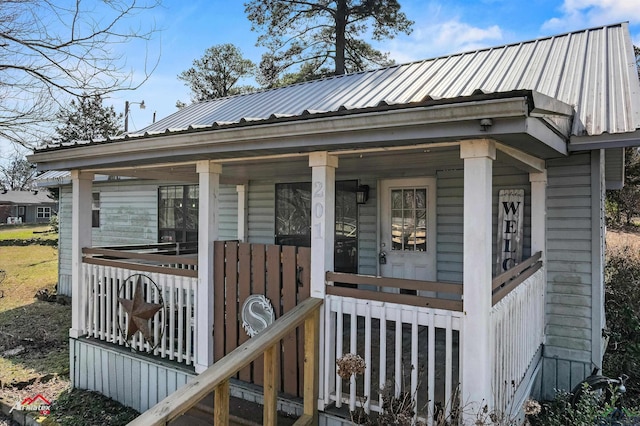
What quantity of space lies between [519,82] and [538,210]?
176 centimetres

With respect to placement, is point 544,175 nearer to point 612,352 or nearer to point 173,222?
point 612,352

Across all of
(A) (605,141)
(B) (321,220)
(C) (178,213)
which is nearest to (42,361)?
(C) (178,213)

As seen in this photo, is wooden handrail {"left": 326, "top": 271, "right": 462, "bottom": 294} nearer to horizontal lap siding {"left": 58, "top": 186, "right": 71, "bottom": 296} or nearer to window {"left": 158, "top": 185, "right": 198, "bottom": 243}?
window {"left": 158, "top": 185, "right": 198, "bottom": 243}

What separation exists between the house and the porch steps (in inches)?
5.1

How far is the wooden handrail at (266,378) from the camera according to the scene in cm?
203

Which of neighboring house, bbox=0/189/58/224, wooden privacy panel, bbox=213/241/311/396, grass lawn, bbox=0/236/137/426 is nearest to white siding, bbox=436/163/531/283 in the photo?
wooden privacy panel, bbox=213/241/311/396

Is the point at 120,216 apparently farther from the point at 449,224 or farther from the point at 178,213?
the point at 449,224

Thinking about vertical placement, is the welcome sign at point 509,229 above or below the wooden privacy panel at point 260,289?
above

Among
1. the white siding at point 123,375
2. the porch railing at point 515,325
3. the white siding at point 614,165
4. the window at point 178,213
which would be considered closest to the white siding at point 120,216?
the window at point 178,213

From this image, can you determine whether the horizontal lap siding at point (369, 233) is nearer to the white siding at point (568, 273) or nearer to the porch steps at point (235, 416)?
the white siding at point (568, 273)

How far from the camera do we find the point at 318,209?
3.41 meters

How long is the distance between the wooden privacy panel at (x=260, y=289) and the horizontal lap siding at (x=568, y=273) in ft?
9.48

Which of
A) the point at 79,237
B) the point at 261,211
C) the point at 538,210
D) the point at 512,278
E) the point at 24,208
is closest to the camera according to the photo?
the point at 512,278

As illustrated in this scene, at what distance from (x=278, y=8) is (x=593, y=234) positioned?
14.3 metres
